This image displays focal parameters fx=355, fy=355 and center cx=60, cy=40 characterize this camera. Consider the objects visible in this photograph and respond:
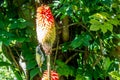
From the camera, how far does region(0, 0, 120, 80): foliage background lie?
206 cm

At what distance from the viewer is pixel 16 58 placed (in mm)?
2697

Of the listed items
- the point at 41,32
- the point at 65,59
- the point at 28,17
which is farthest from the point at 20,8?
the point at 41,32

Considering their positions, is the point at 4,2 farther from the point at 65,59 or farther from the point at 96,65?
the point at 96,65

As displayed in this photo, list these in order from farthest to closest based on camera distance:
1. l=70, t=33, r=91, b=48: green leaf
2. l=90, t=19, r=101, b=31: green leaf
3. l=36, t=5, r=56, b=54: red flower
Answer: l=70, t=33, r=91, b=48: green leaf, l=90, t=19, r=101, b=31: green leaf, l=36, t=5, r=56, b=54: red flower

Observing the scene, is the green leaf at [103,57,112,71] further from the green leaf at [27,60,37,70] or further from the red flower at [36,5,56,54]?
the red flower at [36,5,56,54]

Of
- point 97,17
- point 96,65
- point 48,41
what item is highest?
point 48,41

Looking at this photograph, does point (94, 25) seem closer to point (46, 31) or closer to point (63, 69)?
point (63, 69)

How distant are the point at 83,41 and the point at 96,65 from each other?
43cm

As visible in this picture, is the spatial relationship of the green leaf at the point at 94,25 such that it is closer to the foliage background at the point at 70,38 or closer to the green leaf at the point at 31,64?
the foliage background at the point at 70,38

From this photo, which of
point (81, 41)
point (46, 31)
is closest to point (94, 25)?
point (81, 41)

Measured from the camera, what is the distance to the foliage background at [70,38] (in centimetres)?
206

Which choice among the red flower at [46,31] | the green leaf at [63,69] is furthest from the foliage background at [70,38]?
the red flower at [46,31]

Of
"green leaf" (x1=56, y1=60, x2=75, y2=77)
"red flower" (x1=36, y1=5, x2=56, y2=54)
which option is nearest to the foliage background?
"green leaf" (x1=56, y1=60, x2=75, y2=77)

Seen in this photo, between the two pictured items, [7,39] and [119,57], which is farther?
[119,57]
